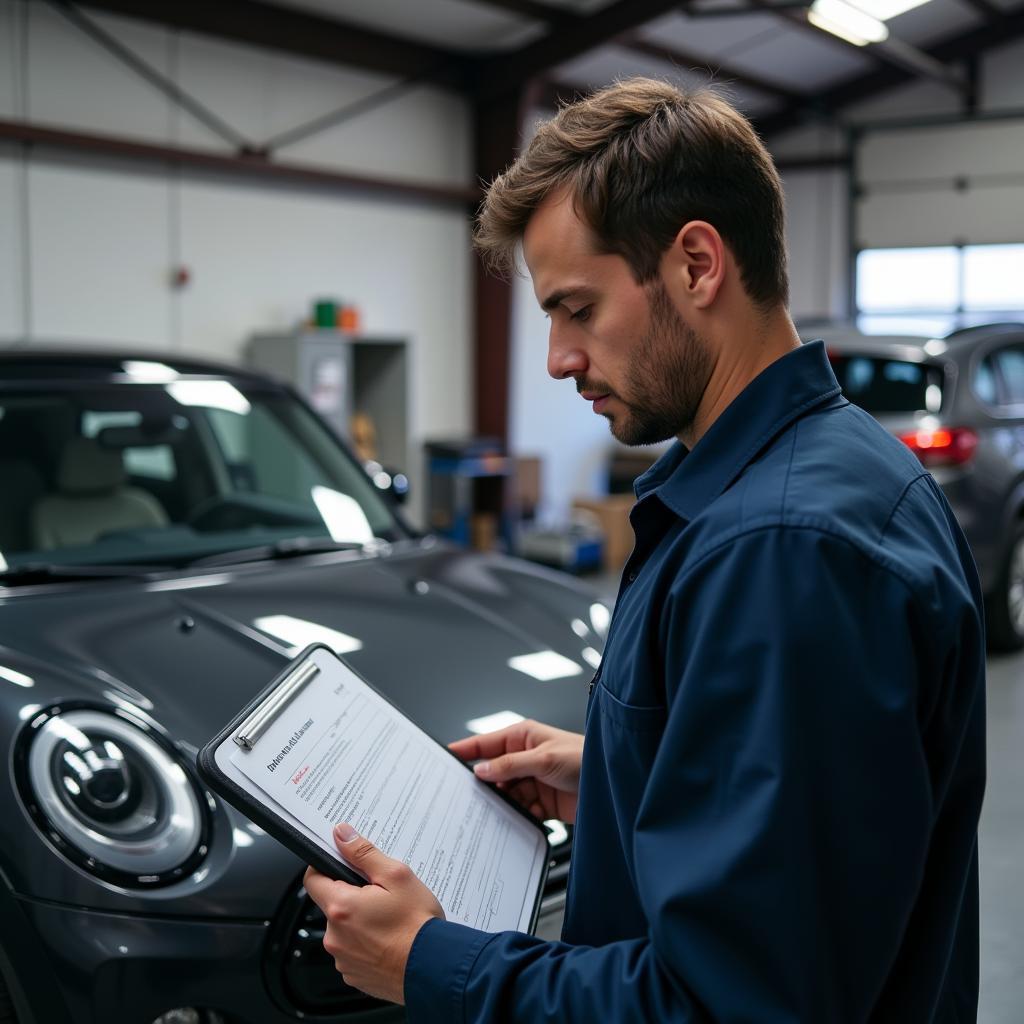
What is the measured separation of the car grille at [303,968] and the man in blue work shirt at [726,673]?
56 cm

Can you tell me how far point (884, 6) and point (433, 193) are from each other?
3.47 m

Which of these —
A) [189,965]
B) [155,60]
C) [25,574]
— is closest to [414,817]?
[189,965]

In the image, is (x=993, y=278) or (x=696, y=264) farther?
(x=993, y=278)

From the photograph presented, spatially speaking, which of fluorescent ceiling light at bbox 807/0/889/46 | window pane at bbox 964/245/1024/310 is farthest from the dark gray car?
window pane at bbox 964/245/1024/310

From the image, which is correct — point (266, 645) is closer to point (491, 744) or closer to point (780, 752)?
point (491, 744)

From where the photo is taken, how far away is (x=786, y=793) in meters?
0.75

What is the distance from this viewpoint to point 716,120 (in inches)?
36.9

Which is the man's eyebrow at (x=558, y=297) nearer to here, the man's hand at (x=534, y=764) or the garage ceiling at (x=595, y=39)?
the man's hand at (x=534, y=764)

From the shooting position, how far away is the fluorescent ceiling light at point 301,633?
202 centimetres

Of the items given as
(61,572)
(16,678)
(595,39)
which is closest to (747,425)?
(16,678)

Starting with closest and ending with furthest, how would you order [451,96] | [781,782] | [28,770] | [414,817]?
[781,782] < [414,817] < [28,770] < [451,96]

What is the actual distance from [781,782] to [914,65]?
34.3ft

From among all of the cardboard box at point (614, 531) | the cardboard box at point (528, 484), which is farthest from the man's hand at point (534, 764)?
the cardboard box at point (528, 484)

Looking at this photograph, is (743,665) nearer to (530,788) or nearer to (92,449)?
(530,788)
